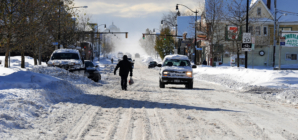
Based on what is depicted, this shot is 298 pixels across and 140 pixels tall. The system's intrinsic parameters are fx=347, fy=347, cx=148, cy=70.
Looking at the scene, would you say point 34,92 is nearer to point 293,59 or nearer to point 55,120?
point 55,120

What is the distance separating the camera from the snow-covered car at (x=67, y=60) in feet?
75.8

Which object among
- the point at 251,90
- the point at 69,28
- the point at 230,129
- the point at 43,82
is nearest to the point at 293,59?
the point at 69,28

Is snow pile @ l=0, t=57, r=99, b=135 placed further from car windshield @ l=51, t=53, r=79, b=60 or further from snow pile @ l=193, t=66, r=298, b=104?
snow pile @ l=193, t=66, r=298, b=104

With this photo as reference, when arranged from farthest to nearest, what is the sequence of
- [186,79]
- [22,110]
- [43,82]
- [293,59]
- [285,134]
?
[293,59] < [186,79] < [43,82] < [22,110] < [285,134]

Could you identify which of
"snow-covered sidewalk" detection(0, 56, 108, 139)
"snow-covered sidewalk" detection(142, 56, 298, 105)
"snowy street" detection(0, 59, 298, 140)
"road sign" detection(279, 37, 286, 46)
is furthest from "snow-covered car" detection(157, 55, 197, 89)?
"road sign" detection(279, 37, 286, 46)

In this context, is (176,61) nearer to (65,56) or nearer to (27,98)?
(65,56)

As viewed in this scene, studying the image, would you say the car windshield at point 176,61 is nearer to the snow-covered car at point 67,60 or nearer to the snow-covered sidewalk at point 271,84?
the snow-covered sidewalk at point 271,84

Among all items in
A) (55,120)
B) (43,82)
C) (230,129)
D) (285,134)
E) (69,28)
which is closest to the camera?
(285,134)

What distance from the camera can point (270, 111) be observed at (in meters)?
10.1

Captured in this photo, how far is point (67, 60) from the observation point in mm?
23391

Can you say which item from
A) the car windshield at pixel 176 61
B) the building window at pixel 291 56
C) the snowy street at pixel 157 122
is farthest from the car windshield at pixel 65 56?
the building window at pixel 291 56

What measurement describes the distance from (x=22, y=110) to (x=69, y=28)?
42.5 meters

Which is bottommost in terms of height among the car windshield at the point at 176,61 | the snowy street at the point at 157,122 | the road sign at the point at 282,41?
the snowy street at the point at 157,122

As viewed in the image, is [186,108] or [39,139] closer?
[39,139]
